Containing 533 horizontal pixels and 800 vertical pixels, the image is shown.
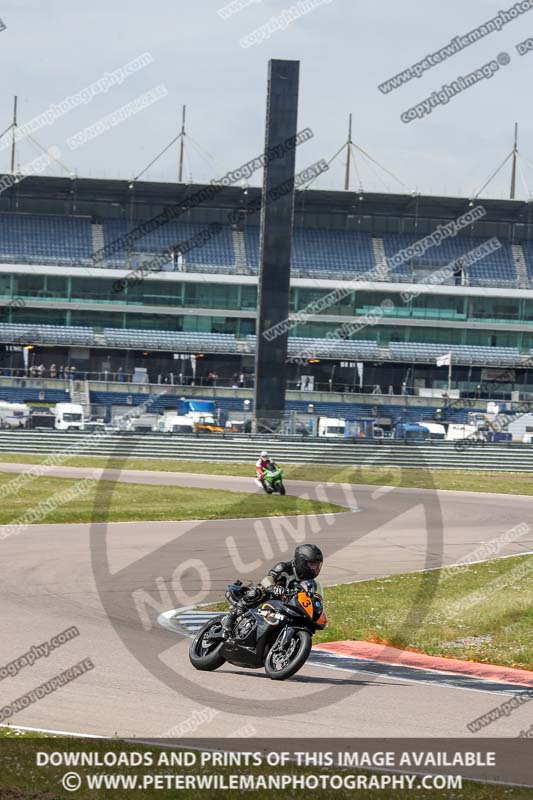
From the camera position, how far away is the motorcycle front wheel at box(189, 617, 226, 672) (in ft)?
40.0

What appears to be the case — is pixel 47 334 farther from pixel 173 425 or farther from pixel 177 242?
pixel 173 425

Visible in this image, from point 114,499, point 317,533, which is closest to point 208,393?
point 114,499

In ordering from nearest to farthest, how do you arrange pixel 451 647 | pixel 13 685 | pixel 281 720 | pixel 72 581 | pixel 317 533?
1. pixel 281 720
2. pixel 13 685
3. pixel 451 647
4. pixel 72 581
5. pixel 317 533

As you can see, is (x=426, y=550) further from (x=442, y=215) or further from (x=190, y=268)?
(x=442, y=215)

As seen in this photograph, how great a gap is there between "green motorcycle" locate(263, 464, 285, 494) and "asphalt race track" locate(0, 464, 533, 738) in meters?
4.16

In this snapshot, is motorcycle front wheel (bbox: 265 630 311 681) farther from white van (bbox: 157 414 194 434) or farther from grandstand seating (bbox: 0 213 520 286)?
grandstand seating (bbox: 0 213 520 286)

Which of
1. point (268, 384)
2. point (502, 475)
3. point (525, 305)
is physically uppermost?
point (525, 305)

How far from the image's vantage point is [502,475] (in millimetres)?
50156

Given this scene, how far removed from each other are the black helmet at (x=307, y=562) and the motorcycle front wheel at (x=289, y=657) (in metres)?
0.74

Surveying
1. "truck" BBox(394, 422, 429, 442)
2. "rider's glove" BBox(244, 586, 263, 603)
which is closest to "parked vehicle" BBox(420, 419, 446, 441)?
"truck" BBox(394, 422, 429, 442)

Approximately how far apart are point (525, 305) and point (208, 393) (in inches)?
1036

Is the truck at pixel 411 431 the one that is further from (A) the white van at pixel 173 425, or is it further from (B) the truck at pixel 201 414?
(A) the white van at pixel 173 425

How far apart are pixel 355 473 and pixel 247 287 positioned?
38.3 m

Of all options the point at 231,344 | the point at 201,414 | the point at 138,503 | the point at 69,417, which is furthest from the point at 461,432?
the point at 138,503
